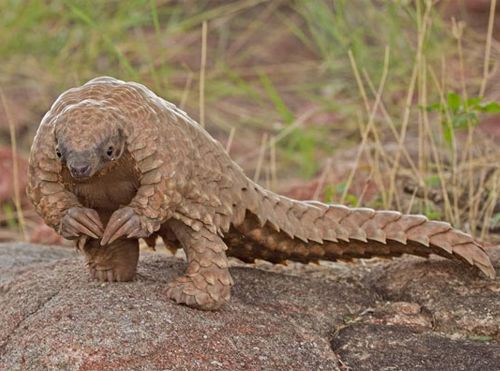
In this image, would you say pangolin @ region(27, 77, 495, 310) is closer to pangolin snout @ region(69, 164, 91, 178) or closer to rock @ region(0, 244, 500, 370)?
pangolin snout @ region(69, 164, 91, 178)

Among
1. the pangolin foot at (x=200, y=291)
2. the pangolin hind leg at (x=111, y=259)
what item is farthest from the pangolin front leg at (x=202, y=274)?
the pangolin hind leg at (x=111, y=259)

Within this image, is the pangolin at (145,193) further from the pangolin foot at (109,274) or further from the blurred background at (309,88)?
the blurred background at (309,88)

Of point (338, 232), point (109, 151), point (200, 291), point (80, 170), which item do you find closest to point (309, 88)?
point (338, 232)

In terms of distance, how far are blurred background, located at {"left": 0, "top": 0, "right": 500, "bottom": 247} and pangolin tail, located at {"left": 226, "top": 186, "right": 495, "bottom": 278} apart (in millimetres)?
952

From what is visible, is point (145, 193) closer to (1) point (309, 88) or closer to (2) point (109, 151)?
(2) point (109, 151)

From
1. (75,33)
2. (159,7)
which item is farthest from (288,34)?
(75,33)

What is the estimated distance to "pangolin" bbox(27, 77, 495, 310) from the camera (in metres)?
2.90

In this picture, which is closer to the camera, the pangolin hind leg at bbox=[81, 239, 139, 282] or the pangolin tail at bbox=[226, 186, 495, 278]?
the pangolin hind leg at bbox=[81, 239, 139, 282]

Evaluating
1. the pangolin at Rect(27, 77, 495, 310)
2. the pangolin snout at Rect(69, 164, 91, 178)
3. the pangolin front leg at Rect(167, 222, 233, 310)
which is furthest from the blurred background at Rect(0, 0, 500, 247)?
the pangolin snout at Rect(69, 164, 91, 178)

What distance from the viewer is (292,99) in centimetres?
985

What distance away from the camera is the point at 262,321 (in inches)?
124

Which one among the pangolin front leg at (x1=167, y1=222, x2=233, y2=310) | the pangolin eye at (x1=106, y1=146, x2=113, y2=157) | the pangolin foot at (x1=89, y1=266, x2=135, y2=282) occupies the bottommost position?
the pangolin foot at (x1=89, y1=266, x2=135, y2=282)

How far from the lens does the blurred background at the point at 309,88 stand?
492 centimetres

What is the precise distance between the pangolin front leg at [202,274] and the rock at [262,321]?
0.04m
